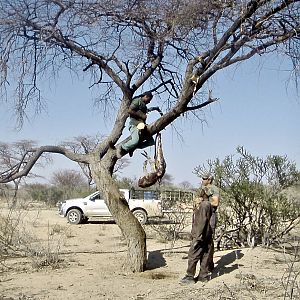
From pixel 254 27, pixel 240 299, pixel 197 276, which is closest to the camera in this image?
pixel 240 299

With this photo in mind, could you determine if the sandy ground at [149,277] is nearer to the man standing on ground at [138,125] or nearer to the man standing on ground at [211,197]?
the man standing on ground at [211,197]

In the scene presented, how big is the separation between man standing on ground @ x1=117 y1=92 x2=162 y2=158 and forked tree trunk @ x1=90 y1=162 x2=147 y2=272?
28.3 inches

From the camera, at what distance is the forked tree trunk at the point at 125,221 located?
995 cm

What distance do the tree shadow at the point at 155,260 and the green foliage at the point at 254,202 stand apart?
157 cm

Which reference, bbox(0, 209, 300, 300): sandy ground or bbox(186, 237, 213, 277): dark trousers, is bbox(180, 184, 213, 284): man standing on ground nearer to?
bbox(186, 237, 213, 277): dark trousers

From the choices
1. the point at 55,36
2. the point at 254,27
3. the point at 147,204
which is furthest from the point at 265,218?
the point at 147,204

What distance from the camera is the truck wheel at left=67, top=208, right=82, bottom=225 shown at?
82.8 ft

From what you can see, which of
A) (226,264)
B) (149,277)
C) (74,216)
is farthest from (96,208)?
(149,277)

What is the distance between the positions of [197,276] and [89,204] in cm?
1653

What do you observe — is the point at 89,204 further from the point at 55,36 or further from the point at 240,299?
the point at 240,299

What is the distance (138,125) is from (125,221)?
186 cm

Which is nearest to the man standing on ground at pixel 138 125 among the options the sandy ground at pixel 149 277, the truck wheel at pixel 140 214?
the sandy ground at pixel 149 277

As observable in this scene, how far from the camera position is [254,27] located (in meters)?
8.67

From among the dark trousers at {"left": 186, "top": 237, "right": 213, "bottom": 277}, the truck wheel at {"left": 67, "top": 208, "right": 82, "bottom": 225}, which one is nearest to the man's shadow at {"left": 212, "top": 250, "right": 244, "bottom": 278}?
the dark trousers at {"left": 186, "top": 237, "right": 213, "bottom": 277}
